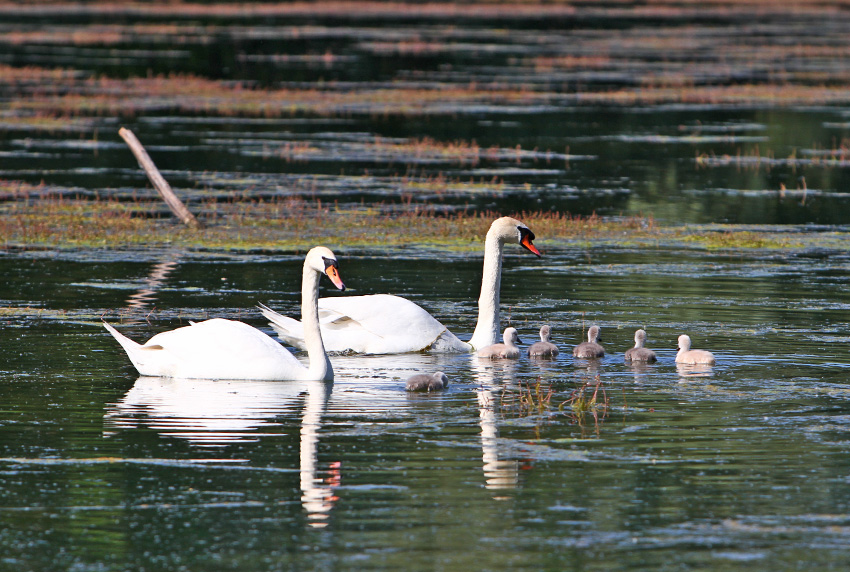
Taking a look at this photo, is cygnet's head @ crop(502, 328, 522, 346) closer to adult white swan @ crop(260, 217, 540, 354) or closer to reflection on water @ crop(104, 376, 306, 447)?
adult white swan @ crop(260, 217, 540, 354)

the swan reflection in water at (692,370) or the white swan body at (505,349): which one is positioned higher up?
the white swan body at (505,349)

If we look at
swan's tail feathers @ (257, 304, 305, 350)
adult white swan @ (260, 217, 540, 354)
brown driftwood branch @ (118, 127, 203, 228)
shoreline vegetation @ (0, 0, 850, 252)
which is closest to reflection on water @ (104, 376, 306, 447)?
swan's tail feathers @ (257, 304, 305, 350)

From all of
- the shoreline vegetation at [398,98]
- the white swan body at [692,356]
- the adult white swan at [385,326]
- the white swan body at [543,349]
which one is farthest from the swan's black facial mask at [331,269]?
the shoreline vegetation at [398,98]

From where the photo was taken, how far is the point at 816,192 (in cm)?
2911

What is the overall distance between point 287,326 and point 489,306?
201 cm

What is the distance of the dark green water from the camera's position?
345 inches

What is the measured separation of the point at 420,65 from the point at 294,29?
20571mm

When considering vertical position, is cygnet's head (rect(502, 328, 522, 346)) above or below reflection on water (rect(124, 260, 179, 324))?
below

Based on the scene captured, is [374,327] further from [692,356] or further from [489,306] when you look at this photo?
[692,356]

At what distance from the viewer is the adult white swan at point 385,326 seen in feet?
49.6

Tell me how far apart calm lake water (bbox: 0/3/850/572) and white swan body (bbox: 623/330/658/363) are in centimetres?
12

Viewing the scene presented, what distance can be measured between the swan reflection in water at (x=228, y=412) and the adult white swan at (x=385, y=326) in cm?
169

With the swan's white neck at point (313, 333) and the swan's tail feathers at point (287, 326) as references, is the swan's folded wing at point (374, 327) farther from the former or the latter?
the swan's white neck at point (313, 333)

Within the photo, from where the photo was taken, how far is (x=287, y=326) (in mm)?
15141
